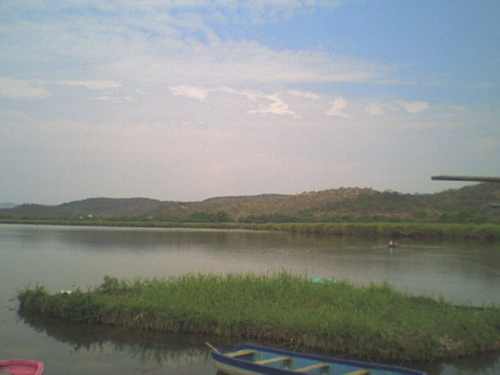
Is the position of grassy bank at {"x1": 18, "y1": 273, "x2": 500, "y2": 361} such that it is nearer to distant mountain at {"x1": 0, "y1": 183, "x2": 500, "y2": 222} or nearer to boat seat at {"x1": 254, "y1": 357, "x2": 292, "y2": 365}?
boat seat at {"x1": 254, "y1": 357, "x2": 292, "y2": 365}

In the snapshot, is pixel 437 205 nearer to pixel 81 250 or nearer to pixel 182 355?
pixel 81 250

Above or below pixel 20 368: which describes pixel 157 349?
below

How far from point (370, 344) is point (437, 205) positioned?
8177cm

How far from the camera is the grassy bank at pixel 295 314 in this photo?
12719mm

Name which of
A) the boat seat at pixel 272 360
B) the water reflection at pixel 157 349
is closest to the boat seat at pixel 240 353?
the boat seat at pixel 272 360

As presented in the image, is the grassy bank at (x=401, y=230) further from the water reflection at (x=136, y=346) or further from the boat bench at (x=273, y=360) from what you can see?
the boat bench at (x=273, y=360)

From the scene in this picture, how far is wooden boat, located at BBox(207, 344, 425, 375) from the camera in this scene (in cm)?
1029

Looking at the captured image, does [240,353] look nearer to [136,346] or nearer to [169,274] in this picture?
[136,346]

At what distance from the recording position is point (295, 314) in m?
14.1

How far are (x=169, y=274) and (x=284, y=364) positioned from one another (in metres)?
17.1

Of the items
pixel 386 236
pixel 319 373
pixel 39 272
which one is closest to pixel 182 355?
pixel 319 373

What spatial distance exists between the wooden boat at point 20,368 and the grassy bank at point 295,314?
4449 millimetres

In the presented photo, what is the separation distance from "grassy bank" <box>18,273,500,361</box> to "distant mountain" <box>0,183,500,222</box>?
42.0 metres

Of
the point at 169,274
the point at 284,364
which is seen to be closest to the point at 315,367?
the point at 284,364
